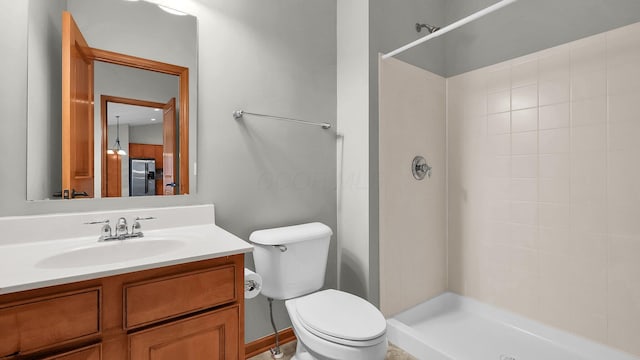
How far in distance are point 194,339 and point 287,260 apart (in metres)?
0.61

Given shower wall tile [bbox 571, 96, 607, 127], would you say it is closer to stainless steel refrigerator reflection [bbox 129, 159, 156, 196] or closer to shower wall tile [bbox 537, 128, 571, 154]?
shower wall tile [bbox 537, 128, 571, 154]

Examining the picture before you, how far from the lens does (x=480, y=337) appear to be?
185cm

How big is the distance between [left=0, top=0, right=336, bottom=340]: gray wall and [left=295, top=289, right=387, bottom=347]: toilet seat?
18.1 inches

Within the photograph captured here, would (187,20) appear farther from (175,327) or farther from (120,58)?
(175,327)

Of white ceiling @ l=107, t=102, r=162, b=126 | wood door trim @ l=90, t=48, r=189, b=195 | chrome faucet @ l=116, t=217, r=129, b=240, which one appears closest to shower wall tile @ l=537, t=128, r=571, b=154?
wood door trim @ l=90, t=48, r=189, b=195

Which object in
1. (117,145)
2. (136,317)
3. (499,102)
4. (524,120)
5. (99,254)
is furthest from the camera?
(499,102)

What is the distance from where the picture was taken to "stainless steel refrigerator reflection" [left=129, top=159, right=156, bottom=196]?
1.38 meters

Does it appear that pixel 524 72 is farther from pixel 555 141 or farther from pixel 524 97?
pixel 555 141

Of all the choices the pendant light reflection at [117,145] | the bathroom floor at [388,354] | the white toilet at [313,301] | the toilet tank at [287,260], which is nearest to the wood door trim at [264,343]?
the bathroom floor at [388,354]

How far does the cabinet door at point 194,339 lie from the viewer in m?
0.91

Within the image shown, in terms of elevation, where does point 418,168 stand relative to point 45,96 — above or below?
below

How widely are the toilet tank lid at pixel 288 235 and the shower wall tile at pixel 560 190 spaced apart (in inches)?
50.1

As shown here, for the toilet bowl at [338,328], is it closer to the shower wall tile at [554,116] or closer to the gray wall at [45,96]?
the gray wall at [45,96]

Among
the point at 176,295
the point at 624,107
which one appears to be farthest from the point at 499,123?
the point at 176,295
